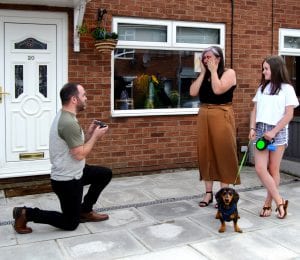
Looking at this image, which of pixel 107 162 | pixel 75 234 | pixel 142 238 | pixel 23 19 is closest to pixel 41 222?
pixel 75 234

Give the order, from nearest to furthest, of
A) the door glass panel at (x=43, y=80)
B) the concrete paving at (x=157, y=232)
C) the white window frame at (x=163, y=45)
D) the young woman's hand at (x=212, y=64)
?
the concrete paving at (x=157, y=232) < the young woman's hand at (x=212, y=64) < the door glass panel at (x=43, y=80) < the white window frame at (x=163, y=45)

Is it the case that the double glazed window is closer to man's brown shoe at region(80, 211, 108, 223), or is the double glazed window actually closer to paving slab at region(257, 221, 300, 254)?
paving slab at region(257, 221, 300, 254)

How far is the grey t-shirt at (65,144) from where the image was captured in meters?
4.11

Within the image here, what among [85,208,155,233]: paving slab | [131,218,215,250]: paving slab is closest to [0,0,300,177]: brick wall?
[85,208,155,233]: paving slab

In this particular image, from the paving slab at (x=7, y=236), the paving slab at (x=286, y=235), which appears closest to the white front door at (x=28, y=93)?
the paving slab at (x=7, y=236)

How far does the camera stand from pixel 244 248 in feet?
13.2

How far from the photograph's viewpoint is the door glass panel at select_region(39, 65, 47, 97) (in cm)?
610

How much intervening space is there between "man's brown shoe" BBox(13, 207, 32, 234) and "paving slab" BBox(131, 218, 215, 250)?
100 cm

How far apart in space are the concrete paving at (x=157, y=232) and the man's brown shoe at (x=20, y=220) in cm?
5

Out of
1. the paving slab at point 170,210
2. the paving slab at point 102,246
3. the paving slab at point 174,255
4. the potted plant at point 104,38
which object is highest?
the potted plant at point 104,38

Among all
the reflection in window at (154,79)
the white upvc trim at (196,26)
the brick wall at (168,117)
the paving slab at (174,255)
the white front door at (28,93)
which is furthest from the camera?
the white upvc trim at (196,26)

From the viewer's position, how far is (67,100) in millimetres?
4230

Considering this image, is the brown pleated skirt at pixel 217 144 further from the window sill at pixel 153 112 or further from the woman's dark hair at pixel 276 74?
the window sill at pixel 153 112

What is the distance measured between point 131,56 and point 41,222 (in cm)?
318
